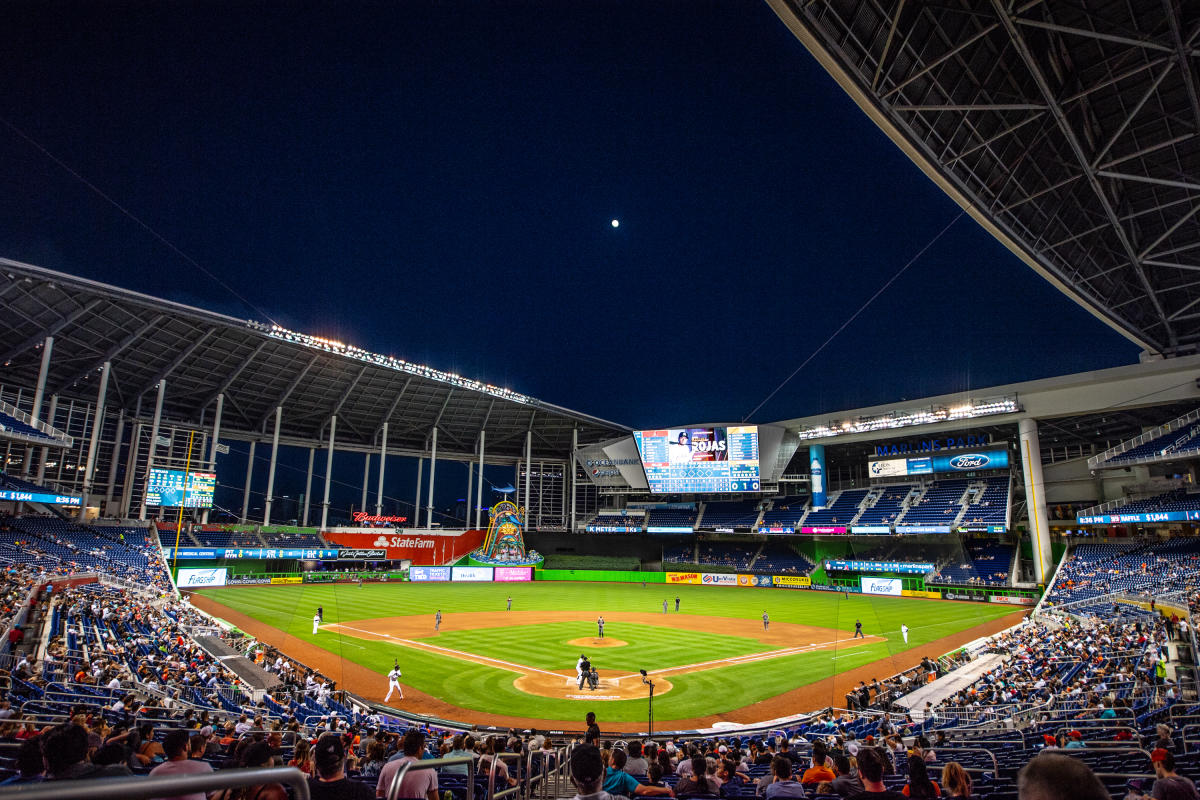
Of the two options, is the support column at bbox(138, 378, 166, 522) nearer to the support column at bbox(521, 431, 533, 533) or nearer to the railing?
the support column at bbox(521, 431, 533, 533)

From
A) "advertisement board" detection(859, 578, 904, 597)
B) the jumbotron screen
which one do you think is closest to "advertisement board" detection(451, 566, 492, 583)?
the jumbotron screen

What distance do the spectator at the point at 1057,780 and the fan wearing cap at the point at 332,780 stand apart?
138 inches

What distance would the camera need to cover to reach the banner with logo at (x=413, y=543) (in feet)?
256

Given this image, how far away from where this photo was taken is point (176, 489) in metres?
63.0

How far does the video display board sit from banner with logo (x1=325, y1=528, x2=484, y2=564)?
1605 cm

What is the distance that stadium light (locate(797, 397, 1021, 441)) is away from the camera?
55312mm

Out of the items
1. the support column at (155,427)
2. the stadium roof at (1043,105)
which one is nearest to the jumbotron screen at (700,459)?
the stadium roof at (1043,105)

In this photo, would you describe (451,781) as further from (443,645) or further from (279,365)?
(279,365)

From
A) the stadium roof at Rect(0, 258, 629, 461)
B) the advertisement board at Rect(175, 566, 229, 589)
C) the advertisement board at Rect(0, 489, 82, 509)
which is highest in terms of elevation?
the stadium roof at Rect(0, 258, 629, 461)

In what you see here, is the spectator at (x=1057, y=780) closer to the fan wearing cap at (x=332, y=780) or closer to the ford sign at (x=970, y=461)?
the fan wearing cap at (x=332, y=780)

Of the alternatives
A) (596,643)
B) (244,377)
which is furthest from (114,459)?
(596,643)

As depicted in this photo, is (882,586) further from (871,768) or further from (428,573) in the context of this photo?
(871,768)

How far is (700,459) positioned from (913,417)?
24353 mm

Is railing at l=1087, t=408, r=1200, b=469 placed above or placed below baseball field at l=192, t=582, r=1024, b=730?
above
